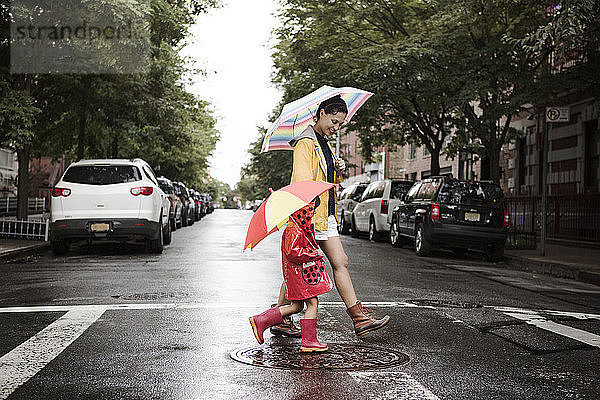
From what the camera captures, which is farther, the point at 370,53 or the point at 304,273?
the point at 370,53

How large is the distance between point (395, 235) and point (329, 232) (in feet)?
45.0

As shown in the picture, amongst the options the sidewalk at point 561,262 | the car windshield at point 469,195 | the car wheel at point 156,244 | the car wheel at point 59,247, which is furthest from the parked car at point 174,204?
the sidewalk at point 561,262

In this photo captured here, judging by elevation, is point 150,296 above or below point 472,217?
below

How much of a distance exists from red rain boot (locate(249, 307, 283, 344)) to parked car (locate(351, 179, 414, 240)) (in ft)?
49.6

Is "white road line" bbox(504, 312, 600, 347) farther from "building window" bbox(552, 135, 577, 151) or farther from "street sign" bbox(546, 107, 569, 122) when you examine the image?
"building window" bbox(552, 135, 577, 151)

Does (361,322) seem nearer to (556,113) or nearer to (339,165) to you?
(339,165)

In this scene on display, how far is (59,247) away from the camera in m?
15.1

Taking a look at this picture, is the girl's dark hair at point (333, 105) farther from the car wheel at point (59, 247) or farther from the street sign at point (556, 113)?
the street sign at point (556, 113)

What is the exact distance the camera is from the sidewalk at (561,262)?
1344cm

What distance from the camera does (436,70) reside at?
19969 mm

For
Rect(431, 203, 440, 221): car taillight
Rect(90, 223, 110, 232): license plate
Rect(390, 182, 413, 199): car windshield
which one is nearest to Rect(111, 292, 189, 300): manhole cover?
Rect(90, 223, 110, 232): license plate

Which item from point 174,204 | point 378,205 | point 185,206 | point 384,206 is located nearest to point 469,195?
point 384,206

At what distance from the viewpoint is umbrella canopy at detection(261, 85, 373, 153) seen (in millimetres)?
6242

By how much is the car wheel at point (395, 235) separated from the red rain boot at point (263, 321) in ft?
44.5
